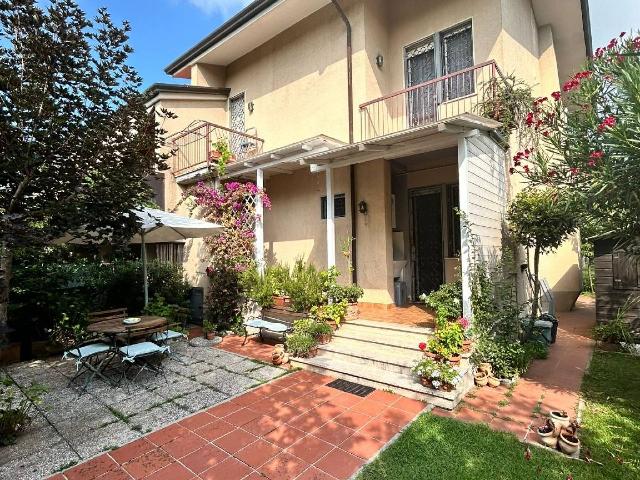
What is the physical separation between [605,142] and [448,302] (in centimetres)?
333

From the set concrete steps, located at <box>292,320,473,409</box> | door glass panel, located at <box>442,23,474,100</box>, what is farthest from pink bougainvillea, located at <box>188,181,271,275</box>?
door glass panel, located at <box>442,23,474,100</box>

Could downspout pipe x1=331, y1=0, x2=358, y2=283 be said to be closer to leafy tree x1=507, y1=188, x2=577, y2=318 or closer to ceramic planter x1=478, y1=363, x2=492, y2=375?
leafy tree x1=507, y1=188, x2=577, y2=318

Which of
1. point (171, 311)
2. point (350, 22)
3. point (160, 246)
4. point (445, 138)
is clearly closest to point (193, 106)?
point (160, 246)

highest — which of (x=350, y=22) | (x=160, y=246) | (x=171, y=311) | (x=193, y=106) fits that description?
(x=350, y=22)

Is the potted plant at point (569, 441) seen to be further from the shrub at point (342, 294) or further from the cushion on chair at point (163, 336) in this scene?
the cushion on chair at point (163, 336)

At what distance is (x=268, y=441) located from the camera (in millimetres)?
4184

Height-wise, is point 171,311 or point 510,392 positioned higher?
point 171,311

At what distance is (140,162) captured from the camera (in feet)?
16.4

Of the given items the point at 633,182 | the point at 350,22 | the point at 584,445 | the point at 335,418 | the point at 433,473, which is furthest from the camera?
the point at 350,22

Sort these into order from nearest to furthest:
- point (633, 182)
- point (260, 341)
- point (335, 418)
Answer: point (633, 182) < point (335, 418) < point (260, 341)

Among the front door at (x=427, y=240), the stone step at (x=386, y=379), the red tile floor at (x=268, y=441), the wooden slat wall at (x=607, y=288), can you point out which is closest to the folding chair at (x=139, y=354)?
the red tile floor at (x=268, y=441)

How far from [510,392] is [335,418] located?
2929 millimetres

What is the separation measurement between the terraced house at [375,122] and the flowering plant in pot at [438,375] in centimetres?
283

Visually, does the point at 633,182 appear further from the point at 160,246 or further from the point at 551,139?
the point at 160,246
